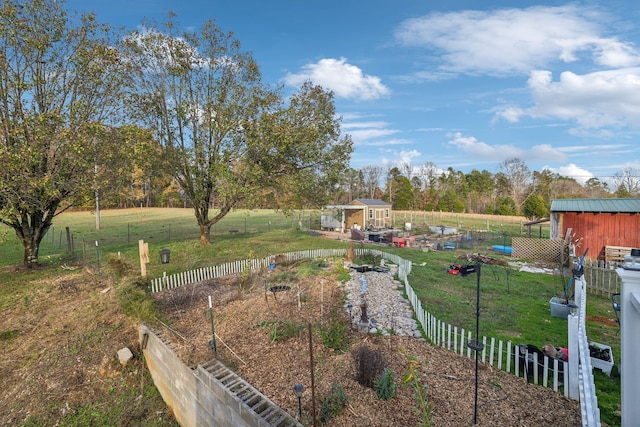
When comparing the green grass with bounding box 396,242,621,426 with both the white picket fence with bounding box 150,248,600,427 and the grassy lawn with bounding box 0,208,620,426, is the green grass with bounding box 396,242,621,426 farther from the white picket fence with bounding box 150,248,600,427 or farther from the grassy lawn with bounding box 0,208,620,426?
the white picket fence with bounding box 150,248,600,427

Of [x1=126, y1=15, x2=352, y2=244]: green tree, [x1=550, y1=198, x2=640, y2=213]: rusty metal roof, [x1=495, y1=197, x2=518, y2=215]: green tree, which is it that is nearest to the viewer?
[x1=550, y1=198, x2=640, y2=213]: rusty metal roof

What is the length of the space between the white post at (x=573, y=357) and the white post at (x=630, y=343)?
69.3 inches

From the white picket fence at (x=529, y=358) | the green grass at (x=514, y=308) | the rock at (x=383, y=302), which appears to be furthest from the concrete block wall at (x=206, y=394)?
the green grass at (x=514, y=308)

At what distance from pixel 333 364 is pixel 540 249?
13.9 meters

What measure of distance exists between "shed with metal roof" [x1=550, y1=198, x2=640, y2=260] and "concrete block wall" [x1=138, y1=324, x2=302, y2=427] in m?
15.3

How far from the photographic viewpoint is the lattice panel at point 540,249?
1414 cm

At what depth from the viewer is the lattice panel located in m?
14.1

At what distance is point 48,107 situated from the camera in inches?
473

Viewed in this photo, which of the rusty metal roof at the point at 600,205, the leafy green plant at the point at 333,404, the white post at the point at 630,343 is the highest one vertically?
the rusty metal roof at the point at 600,205

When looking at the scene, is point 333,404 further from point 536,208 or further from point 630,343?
point 536,208

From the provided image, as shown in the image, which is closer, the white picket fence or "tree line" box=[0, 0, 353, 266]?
the white picket fence

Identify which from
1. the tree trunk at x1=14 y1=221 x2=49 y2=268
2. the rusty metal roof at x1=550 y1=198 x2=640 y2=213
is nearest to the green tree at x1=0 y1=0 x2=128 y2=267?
the tree trunk at x1=14 y1=221 x2=49 y2=268

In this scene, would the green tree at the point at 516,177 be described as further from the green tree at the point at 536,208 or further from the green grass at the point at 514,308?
the green grass at the point at 514,308

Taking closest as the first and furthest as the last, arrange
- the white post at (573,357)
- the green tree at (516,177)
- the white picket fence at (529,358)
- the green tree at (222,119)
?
the white picket fence at (529,358) → the white post at (573,357) → the green tree at (222,119) → the green tree at (516,177)
